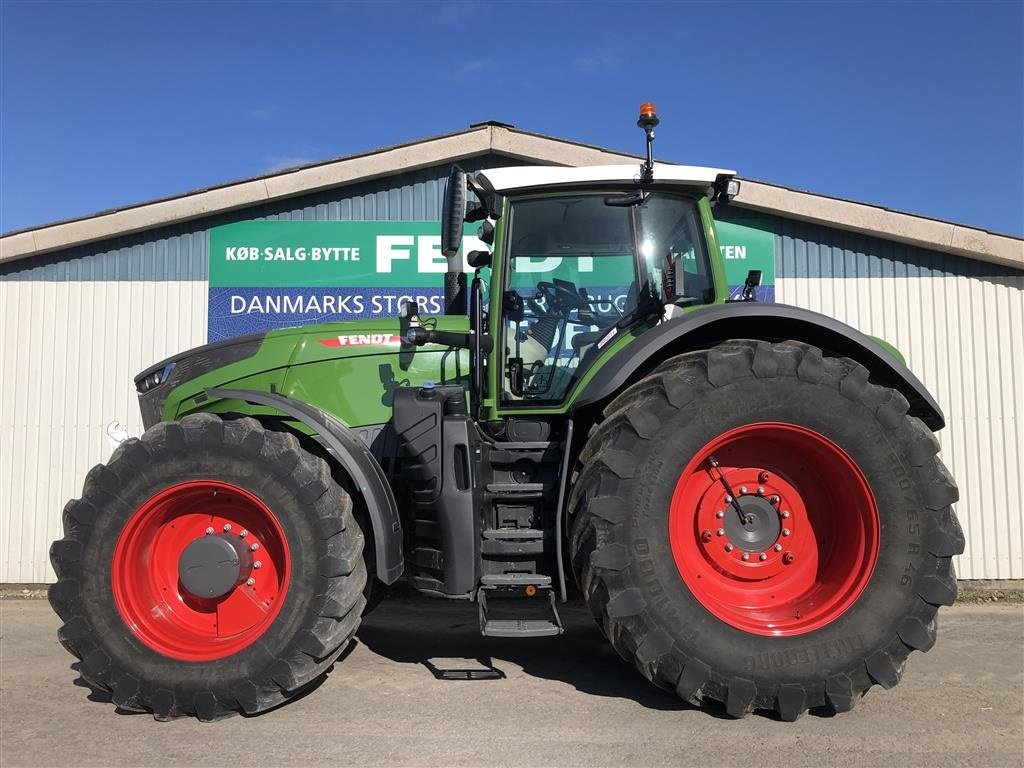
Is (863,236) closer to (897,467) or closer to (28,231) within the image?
(897,467)

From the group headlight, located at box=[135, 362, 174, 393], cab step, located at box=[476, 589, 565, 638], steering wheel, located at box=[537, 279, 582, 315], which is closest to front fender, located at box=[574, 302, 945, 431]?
steering wheel, located at box=[537, 279, 582, 315]

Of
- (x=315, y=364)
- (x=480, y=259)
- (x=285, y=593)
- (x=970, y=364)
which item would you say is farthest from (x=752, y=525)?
(x=970, y=364)

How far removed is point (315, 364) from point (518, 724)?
211cm

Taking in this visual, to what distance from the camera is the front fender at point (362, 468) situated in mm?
3107

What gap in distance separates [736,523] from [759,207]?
3868mm

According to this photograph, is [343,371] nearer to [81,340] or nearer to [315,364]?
[315,364]

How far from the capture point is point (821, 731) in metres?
2.76

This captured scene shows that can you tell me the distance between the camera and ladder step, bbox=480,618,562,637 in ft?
9.82

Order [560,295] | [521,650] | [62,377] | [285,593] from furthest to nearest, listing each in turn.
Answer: [62,377], [521,650], [560,295], [285,593]

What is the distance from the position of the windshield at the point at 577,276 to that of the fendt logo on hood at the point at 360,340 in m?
0.71

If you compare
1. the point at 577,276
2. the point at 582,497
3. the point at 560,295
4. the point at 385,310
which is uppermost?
the point at 385,310

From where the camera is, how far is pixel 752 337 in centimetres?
336

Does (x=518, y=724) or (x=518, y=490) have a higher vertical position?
(x=518, y=490)

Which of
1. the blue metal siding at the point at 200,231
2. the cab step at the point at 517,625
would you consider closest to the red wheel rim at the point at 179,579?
the cab step at the point at 517,625
